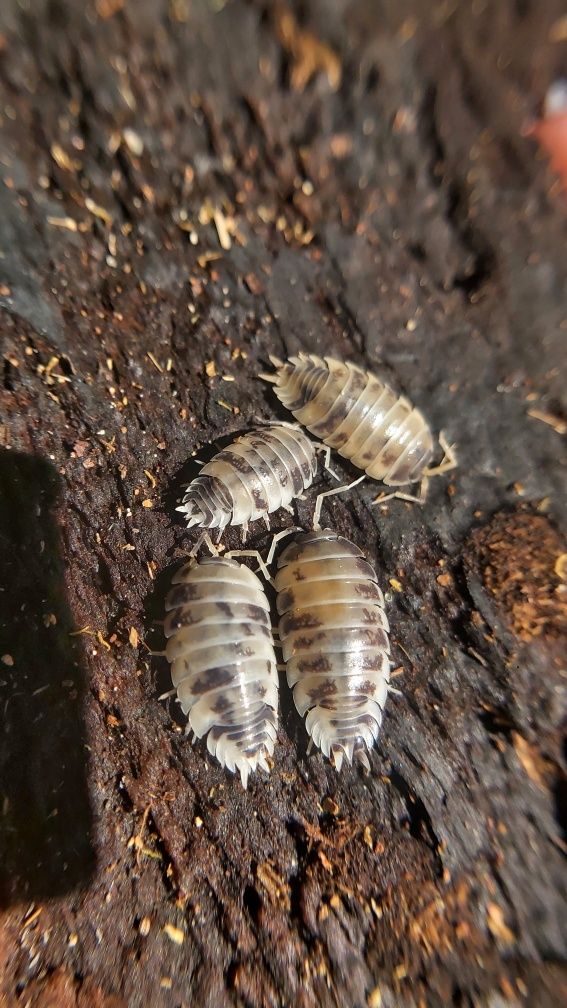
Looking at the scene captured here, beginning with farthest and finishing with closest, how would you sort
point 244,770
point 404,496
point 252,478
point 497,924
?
point 404,496
point 252,478
point 244,770
point 497,924

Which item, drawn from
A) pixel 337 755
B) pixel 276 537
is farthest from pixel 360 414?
pixel 337 755

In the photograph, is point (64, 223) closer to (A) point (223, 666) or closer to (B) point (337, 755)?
(A) point (223, 666)

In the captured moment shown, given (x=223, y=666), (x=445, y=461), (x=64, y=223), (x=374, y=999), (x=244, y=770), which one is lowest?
(x=374, y=999)

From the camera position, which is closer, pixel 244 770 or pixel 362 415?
pixel 244 770

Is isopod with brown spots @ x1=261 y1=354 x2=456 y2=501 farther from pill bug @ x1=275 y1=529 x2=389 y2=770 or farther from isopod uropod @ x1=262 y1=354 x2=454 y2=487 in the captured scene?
pill bug @ x1=275 y1=529 x2=389 y2=770

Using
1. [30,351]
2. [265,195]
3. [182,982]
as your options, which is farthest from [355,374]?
[182,982]

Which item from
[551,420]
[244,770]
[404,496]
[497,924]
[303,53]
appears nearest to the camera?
[303,53]

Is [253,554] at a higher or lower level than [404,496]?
lower

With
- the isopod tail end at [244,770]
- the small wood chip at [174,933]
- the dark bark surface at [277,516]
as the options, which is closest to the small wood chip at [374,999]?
the dark bark surface at [277,516]

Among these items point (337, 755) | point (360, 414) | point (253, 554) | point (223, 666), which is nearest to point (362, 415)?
point (360, 414)
